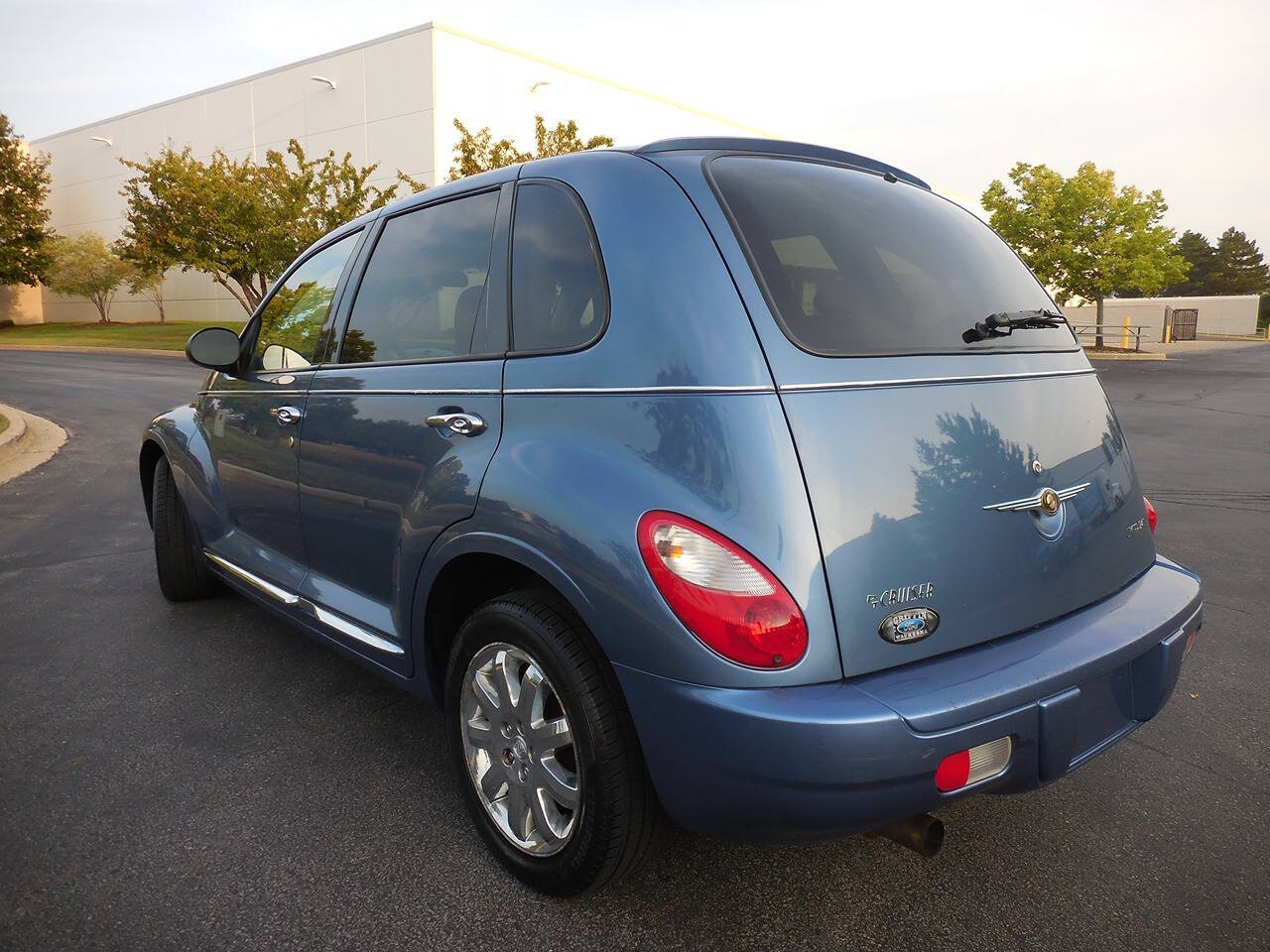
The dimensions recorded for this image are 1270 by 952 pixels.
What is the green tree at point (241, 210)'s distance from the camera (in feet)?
97.6

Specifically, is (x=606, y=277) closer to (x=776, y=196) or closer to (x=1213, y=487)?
(x=776, y=196)

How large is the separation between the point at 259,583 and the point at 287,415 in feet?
2.30

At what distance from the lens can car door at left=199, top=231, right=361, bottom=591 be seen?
332cm

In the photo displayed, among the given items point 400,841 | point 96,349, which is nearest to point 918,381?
point 400,841

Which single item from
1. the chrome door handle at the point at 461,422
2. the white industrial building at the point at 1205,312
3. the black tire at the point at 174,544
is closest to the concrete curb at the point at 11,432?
the black tire at the point at 174,544

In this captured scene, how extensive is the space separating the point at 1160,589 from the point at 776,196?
1469mm

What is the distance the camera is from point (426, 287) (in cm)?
291

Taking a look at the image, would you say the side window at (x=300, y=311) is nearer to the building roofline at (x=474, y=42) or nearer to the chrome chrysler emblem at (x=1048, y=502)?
the chrome chrysler emblem at (x=1048, y=502)

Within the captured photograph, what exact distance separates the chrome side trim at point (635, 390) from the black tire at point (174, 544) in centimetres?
281

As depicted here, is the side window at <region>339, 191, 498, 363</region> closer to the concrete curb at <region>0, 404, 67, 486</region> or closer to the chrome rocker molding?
the chrome rocker molding

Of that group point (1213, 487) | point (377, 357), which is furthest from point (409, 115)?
point (377, 357)

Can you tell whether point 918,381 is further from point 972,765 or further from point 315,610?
point 315,610

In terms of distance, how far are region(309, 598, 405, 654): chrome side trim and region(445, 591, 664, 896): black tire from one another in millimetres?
627

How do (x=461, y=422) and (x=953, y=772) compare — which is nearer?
(x=953, y=772)
